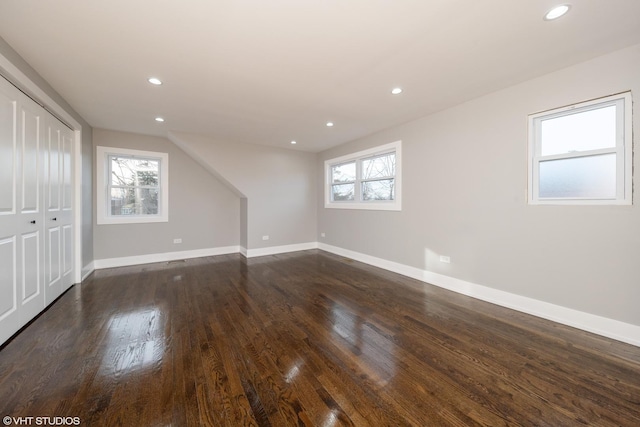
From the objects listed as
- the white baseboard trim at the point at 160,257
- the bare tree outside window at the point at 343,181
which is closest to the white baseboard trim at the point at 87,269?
the white baseboard trim at the point at 160,257

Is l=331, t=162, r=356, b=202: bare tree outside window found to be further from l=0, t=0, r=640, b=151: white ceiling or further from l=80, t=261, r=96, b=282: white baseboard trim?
l=80, t=261, r=96, b=282: white baseboard trim

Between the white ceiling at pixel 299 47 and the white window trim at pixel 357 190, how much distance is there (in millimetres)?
965

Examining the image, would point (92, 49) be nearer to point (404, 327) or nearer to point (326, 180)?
point (404, 327)

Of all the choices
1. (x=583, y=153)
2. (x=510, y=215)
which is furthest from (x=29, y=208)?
(x=583, y=153)

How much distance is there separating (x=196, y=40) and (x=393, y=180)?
340 centimetres

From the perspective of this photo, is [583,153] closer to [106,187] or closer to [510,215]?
[510,215]

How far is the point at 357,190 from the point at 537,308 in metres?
3.31

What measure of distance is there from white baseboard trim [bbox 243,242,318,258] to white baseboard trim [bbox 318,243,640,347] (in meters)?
2.62

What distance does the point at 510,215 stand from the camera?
2.72m

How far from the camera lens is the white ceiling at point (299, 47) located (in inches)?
64.6

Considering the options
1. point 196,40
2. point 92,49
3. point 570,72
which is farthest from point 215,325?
point 570,72

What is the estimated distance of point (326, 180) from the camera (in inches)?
229

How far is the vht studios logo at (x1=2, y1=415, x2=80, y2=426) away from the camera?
4.18 feet

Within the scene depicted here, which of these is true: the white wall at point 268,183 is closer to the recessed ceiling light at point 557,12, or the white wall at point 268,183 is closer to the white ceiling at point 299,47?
the white ceiling at point 299,47
